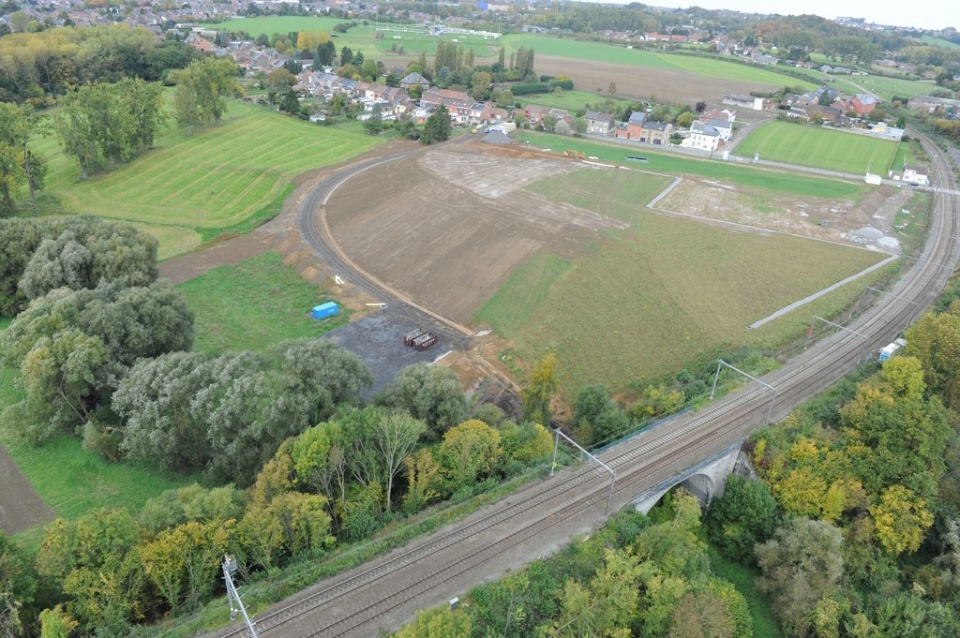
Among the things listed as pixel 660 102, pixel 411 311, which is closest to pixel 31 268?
pixel 411 311

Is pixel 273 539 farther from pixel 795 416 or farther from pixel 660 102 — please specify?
pixel 660 102

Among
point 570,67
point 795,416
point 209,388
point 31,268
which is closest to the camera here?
point 209,388

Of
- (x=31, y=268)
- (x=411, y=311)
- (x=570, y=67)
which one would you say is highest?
(x=570, y=67)

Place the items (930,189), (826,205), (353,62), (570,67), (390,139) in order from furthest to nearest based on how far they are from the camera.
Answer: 1. (570,67)
2. (353,62)
3. (390,139)
4. (930,189)
5. (826,205)

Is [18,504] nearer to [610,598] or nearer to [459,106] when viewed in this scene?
[610,598]

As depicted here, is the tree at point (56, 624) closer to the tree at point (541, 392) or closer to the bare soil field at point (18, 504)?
the bare soil field at point (18, 504)

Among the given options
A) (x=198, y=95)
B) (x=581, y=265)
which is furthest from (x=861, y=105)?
(x=198, y=95)

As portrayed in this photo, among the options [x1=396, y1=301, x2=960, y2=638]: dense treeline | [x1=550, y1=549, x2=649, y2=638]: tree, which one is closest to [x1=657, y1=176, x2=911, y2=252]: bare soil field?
[x1=396, y1=301, x2=960, y2=638]: dense treeline

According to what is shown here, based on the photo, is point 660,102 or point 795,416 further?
point 660,102
